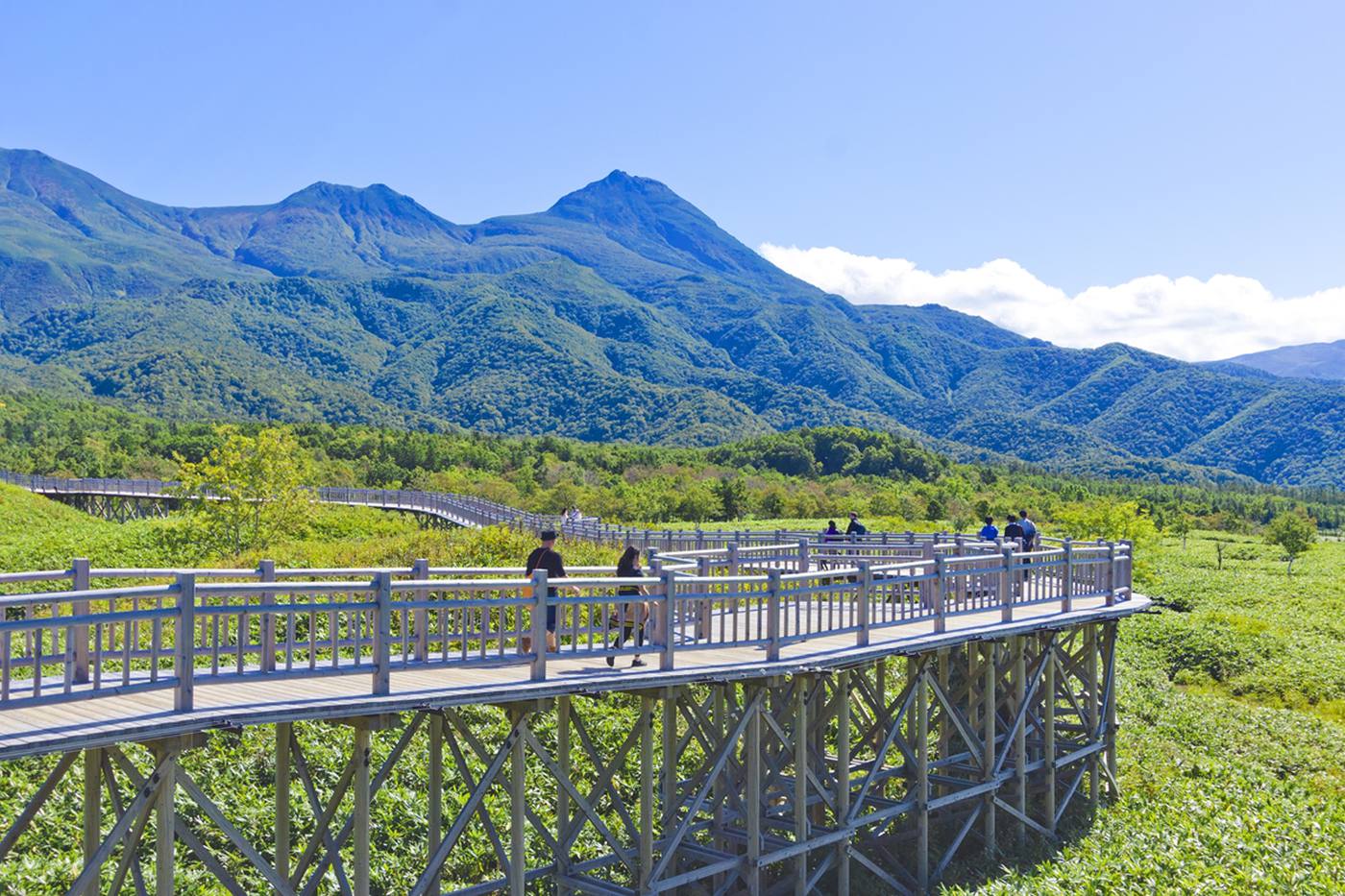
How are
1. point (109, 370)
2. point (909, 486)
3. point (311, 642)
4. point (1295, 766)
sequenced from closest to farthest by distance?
point (311, 642) < point (1295, 766) < point (909, 486) < point (109, 370)

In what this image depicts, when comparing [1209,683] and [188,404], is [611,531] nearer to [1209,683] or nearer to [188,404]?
[1209,683]

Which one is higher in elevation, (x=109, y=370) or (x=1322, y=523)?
(x=109, y=370)

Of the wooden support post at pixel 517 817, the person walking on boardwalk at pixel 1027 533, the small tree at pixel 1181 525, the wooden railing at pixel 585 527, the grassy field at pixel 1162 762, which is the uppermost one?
the person walking on boardwalk at pixel 1027 533

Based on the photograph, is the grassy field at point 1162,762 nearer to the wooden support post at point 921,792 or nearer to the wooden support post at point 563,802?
the wooden support post at point 921,792

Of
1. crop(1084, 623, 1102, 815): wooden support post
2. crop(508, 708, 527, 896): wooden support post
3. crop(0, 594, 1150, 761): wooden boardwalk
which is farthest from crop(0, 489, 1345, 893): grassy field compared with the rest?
crop(508, 708, 527, 896): wooden support post

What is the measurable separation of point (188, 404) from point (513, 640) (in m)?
174

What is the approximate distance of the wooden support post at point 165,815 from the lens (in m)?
10.1

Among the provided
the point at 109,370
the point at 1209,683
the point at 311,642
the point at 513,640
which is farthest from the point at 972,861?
Result: the point at 109,370

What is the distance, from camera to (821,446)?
119125 millimetres

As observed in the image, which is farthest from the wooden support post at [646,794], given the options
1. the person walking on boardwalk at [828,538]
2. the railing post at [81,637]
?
the person walking on boardwalk at [828,538]

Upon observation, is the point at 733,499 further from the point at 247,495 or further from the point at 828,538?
the point at 828,538

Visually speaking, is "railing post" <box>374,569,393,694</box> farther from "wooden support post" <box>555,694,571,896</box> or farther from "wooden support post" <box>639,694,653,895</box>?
"wooden support post" <box>639,694,653,895</box>

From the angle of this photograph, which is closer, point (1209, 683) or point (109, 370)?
point (1209, 683)

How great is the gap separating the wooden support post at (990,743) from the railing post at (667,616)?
23.9ft
